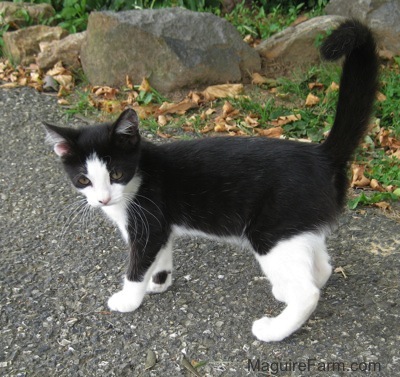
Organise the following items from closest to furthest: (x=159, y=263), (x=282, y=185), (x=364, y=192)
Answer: (x=282, y=185)
(x=159, y=263)
(x=364, y=192)

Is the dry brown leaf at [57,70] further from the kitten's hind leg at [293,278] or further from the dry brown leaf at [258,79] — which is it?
the kitten's hind leg at [293,278]

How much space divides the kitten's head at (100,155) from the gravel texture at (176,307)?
74cm

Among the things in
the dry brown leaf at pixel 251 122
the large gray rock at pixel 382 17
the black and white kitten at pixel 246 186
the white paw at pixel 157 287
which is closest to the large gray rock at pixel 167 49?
the dry brown leaf at pixel 251 122

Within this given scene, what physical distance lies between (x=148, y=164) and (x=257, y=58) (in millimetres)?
2986

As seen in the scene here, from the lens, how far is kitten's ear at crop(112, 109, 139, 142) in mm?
2770

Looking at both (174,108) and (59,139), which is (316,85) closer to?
(174,108)

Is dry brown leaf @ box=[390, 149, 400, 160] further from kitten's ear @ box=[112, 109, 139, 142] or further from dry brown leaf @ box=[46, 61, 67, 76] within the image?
dry brown leaf @ box=[46, 61, 67, 76]

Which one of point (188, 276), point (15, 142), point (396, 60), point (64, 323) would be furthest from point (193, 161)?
point (396, 60)

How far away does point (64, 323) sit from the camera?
10.2ft

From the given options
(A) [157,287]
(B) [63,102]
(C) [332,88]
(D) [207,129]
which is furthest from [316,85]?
(A) [157,287]

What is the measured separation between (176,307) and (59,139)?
1.14m

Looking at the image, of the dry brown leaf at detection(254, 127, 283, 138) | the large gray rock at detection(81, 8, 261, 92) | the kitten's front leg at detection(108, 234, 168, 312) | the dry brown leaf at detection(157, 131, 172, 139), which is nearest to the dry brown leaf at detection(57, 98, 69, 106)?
the large gray rock at detection(81, 8, 261, 92)

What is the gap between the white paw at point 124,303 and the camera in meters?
3.14

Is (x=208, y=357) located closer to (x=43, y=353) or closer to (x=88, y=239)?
(x=43, y=353)
